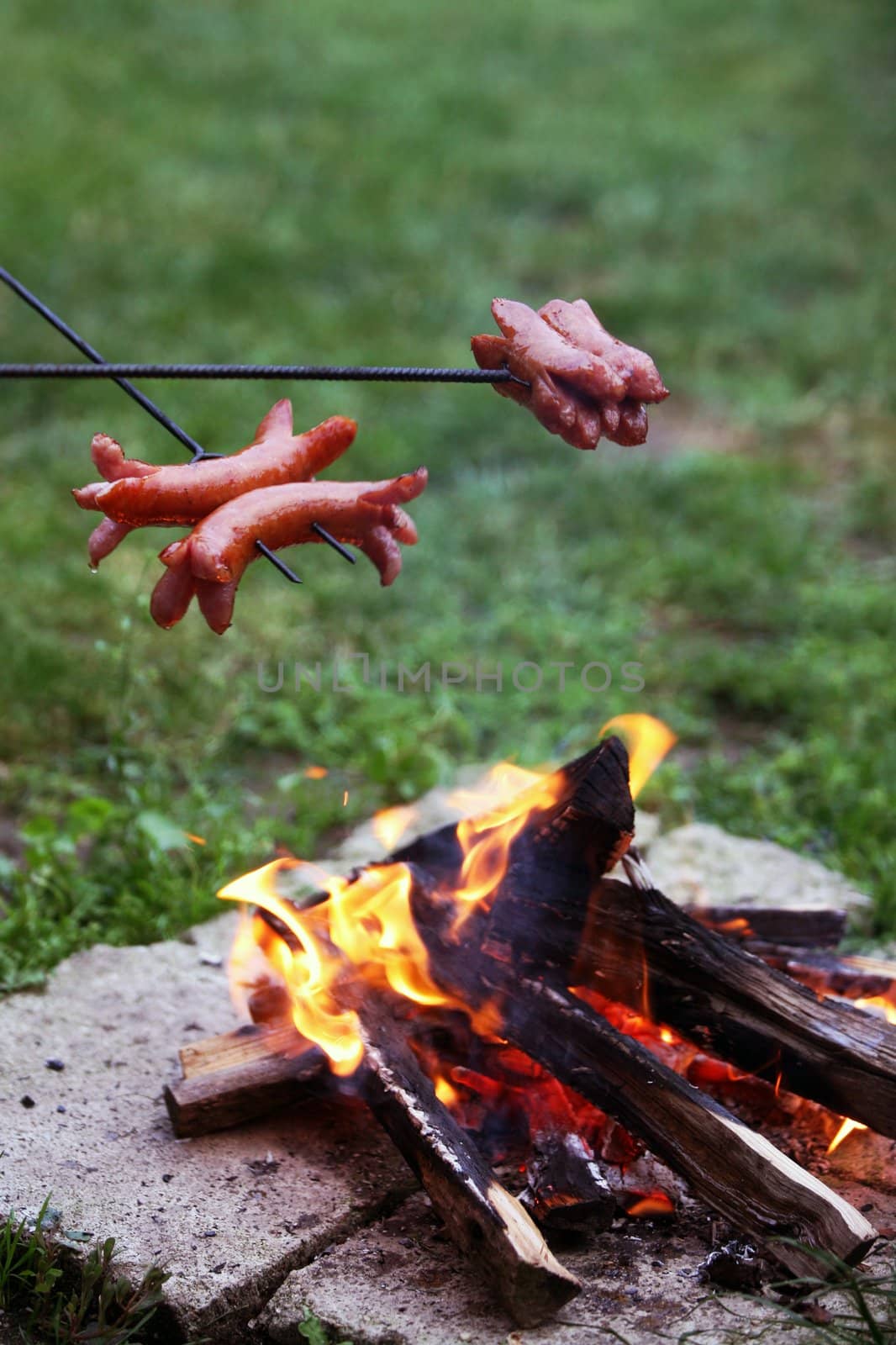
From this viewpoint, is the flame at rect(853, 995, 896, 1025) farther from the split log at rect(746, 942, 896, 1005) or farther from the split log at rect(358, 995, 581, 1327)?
the split log at rect(358, 995, 581, 1327)

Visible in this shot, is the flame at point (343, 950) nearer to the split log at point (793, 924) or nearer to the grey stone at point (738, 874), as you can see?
the split log at point (793, 924)

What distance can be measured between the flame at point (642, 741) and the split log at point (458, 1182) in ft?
3.14

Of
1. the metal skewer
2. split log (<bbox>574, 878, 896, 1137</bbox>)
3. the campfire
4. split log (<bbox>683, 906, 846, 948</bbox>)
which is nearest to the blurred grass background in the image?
split log (<bbox>683, 906, 846, 948</bbox>)

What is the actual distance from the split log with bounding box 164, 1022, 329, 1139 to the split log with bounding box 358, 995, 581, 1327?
6.6 inches

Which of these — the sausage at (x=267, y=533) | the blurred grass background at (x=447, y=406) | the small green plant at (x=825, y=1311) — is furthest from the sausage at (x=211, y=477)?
the small green plant at (x=825, y=1311)

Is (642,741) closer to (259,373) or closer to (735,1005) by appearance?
(735,1005)

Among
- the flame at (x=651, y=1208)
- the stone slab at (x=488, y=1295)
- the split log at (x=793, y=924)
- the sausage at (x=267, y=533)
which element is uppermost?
the sausage at (x=267, y=533)

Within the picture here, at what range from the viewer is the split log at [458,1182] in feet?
6.66

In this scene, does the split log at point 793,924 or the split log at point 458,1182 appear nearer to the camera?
the split log at point 458,1182

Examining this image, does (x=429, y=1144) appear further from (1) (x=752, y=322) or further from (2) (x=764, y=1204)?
(1) (x=752, y=322)

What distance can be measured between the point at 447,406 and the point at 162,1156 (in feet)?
15.0

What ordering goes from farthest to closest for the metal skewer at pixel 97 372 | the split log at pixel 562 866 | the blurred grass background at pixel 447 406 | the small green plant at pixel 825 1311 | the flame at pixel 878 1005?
the blurred grass background at pixel 447 406, the flame at pixel 878 1005, the split log at pixel 562 866, the metal skewer at pixel 97 372, the small green plant at pixel 825 1311

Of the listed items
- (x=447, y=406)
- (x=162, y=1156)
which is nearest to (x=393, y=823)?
(x=162, y=1156)

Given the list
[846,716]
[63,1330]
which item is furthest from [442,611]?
[63,1330]
